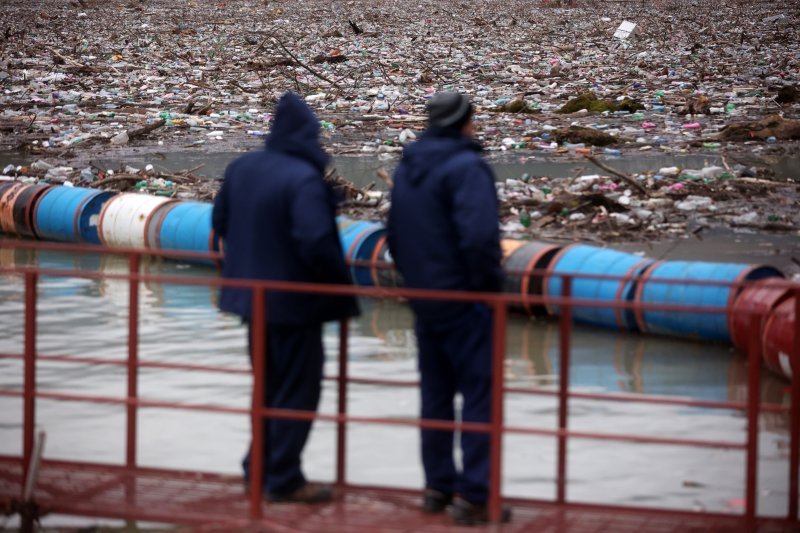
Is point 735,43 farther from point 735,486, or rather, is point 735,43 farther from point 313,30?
point 735,486

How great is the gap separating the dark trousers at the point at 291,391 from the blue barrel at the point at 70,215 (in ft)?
22.9

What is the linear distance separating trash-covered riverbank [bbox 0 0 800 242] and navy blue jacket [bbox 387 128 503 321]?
21.4 feet

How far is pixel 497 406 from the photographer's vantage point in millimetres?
4074

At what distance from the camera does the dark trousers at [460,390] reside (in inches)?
174

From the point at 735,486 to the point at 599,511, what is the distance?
1004 mm

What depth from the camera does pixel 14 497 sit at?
4699mm

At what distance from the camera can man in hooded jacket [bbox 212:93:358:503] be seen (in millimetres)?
4516

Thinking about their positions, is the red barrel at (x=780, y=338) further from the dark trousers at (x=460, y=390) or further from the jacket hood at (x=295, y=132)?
the jacket hood at (x=295, y=132)

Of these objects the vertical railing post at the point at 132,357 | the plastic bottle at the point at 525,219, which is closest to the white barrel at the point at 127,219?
the plastic bottle at the point at 525,219

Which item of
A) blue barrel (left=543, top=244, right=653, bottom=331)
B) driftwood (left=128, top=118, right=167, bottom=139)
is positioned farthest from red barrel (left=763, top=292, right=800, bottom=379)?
driftwood (left=128, top=118, right=167, bottom=139)

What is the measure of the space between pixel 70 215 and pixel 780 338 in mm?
6797

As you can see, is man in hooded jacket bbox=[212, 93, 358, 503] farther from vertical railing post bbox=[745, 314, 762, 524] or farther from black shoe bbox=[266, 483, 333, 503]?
vertical railing post bbox=[745, 314, 762, 524]

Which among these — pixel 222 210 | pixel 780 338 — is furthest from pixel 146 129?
pixel 222 210

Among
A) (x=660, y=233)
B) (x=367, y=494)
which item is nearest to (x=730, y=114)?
(x=660, y=233)
